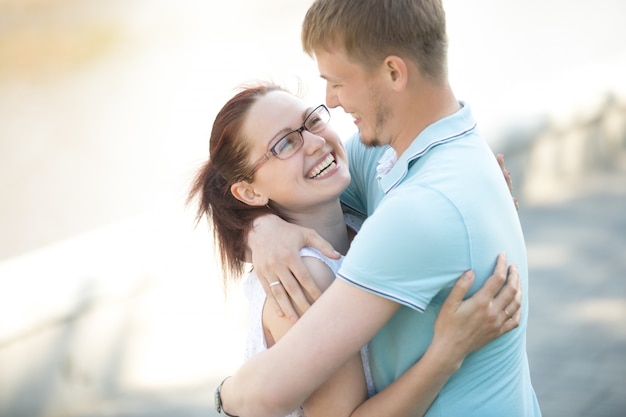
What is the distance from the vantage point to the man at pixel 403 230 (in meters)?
2.09

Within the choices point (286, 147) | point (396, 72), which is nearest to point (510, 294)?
point (396, 72)

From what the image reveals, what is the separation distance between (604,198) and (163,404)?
368 centimetres

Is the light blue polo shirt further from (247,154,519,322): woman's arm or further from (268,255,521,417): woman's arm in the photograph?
(247,154,519,322): woman's arm

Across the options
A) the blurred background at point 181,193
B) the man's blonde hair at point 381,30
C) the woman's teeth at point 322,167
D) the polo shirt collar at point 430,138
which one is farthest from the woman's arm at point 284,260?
the blurred background at point 181,193

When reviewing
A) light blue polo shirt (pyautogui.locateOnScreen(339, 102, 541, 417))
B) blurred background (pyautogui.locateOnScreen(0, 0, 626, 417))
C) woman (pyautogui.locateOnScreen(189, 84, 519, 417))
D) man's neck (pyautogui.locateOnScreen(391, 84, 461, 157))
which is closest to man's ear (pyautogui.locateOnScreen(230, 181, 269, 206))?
woman (pyautogui.locateOnScreen(189, 84, 519, 417))

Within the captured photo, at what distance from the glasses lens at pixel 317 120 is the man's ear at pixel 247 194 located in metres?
0.22

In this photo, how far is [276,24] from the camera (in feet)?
45.3

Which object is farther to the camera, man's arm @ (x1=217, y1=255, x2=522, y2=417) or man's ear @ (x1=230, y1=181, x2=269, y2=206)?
man's ear @ (x1=230, y1=181, x2=269, y2=206)

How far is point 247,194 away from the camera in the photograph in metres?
2.67

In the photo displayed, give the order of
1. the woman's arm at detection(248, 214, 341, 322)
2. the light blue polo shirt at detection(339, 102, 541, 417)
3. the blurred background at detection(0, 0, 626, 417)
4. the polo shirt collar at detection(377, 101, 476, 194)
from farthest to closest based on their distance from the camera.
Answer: the blurred background at detection(0, 0, 626, 417), the woman's arm at detection(248, 214, 341, 322), the polo shirt collar at detection(377, 101, 476, 194), the light blue polo shirt at detection(339, 102, 541, 417)

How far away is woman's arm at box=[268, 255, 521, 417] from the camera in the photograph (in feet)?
7.17

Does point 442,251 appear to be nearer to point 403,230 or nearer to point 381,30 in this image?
point 403,230

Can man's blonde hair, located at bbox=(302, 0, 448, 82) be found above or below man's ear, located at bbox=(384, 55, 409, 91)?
above

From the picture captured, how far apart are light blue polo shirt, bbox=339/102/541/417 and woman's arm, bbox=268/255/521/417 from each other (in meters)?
0.03
